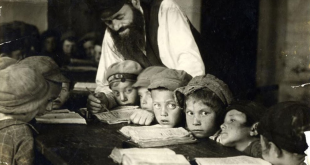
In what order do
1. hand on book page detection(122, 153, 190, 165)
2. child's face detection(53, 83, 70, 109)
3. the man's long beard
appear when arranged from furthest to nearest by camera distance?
the man's long beard < child's face detection(53, 83, 70, 109) < hand on book page detection(122, 153, 190, 165)

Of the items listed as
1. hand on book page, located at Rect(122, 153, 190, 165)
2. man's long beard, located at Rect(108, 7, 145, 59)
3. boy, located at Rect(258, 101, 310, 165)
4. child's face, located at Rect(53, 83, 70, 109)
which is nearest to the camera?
hand on book page, located at Rect(122, 153, 190, 165)

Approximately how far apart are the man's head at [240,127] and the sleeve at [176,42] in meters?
0.43

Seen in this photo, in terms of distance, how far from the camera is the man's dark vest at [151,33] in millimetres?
3416

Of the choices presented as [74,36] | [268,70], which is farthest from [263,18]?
[74,36]

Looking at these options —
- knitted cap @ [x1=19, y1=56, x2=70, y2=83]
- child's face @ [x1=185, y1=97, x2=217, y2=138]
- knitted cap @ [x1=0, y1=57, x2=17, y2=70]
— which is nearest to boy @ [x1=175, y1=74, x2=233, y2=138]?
child's face @ [x1=185, y1=97, x2=217, y2=138]

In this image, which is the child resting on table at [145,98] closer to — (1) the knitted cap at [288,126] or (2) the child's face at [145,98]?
(2) the child's face at [145,98]

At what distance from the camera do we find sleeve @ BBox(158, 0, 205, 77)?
3.35 m

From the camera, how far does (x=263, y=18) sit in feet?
10.7

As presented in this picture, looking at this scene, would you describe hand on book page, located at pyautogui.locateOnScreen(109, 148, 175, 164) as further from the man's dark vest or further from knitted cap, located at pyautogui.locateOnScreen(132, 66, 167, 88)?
the man's dark vest

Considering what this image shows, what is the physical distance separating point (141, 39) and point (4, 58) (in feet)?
3.50

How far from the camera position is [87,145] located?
3.04m

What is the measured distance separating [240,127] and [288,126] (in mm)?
325

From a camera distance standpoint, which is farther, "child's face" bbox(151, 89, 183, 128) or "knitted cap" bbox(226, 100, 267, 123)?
"child's face" bbox(151, 89, 183, 128)

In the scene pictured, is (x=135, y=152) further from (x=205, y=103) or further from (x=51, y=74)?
(x=51, y=74)
